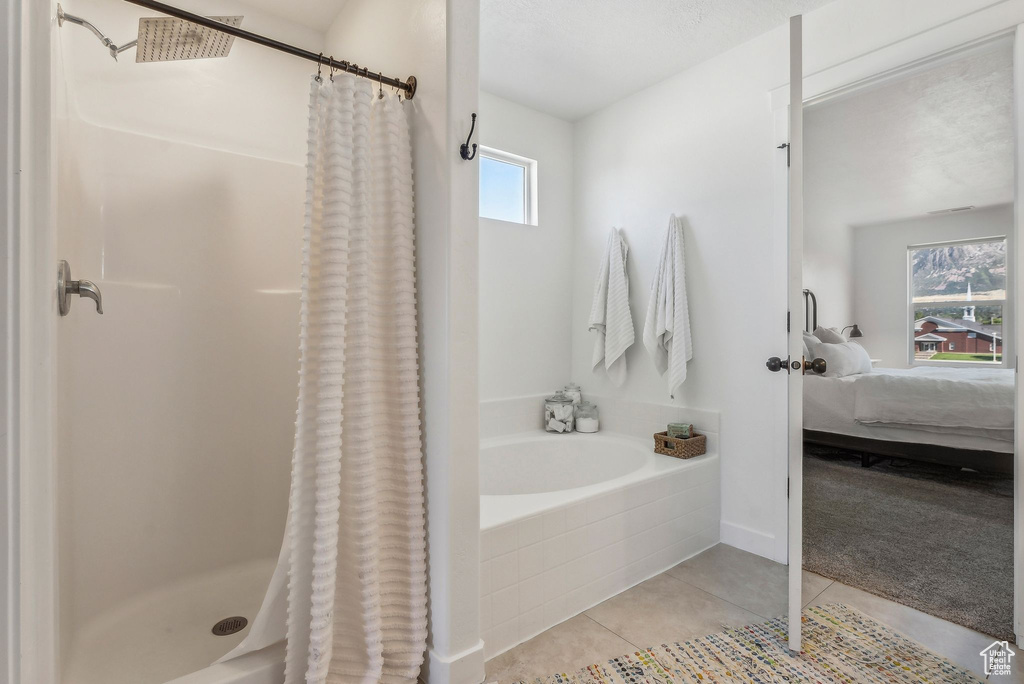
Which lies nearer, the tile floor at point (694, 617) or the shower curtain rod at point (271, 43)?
the shower curtain rod at point (271, 43)

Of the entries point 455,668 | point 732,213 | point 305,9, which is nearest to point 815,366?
point 732,213

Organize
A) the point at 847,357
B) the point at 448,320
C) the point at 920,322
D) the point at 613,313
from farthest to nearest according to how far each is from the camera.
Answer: the point at 613,313
the point at 847,357
the point at 920,322
the point at 448,320

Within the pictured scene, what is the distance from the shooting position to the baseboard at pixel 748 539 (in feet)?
7.72

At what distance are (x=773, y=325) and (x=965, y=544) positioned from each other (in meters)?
1.33

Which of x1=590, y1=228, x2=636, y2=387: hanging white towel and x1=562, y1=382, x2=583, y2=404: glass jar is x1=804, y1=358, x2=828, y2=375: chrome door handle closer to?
x1=590, y1=228, x2=636, y2=387: hanging white towel

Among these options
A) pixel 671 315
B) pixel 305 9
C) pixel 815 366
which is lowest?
pixel 815 366

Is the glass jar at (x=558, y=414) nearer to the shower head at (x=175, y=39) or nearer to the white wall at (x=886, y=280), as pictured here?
the white wall at (x=886, y=280)

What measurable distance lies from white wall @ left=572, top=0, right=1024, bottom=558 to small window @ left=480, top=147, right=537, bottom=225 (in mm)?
546

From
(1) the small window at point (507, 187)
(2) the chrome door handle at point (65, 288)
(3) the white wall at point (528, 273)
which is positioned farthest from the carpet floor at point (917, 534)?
(2) the chrome door handle at point (65, 288)

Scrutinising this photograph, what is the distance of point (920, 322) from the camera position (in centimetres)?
220

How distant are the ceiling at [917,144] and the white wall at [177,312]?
234cm

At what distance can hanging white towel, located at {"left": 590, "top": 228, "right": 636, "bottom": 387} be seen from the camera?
9.57 ft

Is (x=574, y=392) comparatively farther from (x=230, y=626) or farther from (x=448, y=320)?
(x=230, y=626)

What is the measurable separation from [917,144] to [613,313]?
1.54 m
